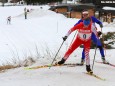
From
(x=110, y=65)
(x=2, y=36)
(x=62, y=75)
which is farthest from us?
(x=2, y=36)

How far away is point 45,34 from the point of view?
36906 mm

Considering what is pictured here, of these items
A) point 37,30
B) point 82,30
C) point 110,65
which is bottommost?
point 37,30

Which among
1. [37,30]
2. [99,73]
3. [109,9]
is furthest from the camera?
[109,9]

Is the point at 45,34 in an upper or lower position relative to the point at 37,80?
lower

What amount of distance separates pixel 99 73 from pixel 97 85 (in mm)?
1602

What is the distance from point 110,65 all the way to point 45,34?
2505 cm

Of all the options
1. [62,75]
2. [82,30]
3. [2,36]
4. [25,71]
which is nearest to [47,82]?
[62,75]

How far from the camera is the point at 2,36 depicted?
36.4 m

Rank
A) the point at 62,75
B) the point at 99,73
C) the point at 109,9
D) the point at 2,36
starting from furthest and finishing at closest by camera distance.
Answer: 1. the point at 109,9
2. the point at 2,36
3. the point at 99,73
4. the point at 62,75

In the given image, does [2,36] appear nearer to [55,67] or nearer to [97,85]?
[55,67]

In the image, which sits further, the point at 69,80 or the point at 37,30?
the point at 37,30

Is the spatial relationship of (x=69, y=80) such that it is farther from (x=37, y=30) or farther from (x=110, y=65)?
(x=37, y=30)

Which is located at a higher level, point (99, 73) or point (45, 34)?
point (99, 73)

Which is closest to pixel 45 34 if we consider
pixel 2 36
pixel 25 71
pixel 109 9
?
pixel 2 36
